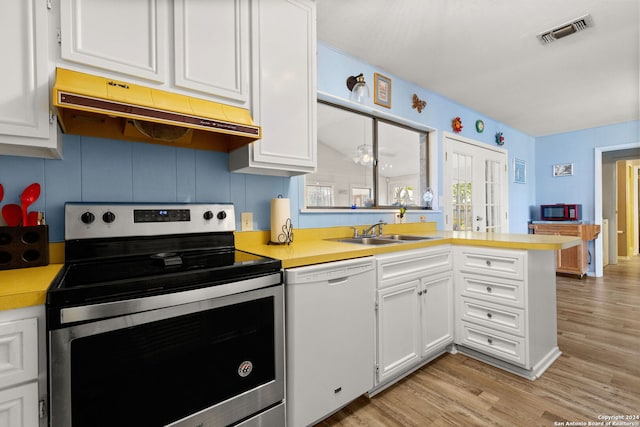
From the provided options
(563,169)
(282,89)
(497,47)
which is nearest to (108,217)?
(282,89)

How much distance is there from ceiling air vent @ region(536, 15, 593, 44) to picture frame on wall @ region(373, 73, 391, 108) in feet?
3.84

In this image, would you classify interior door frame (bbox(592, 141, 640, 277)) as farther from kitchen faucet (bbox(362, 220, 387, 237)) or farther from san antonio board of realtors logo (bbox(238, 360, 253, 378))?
san antonio board of realtors logo (bbox(238, 360, 253, 378))

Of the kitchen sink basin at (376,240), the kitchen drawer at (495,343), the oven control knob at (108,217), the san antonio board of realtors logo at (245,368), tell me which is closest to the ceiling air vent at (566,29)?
the kitchen sink basin at (376,240)

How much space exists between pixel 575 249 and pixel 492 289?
377 centimetres

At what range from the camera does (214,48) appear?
1.53m

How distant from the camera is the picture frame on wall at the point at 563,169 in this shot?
523 centimetres

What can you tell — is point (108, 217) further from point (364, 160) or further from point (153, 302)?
point (364, 160)

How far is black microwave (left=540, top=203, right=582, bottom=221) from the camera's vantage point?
5035mm

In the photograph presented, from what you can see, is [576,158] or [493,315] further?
[576,158]

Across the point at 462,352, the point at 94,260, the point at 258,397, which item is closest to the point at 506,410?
the point at 462,352

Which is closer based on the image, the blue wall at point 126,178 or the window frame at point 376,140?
the blue wall at point 126,178

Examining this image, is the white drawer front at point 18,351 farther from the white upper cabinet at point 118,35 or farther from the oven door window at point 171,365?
the white upper cabinet at point 118,35

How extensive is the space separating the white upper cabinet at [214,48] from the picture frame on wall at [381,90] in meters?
1.45

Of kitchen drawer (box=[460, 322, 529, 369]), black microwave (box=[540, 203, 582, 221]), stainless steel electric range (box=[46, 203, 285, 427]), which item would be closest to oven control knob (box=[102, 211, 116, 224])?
stainless steel electric range (box=[46, 203, 285, 427])
